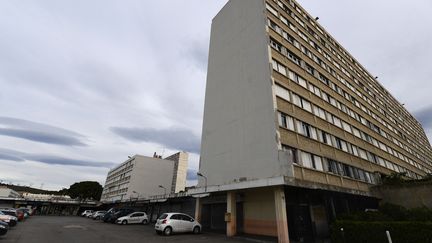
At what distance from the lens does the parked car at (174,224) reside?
61.5 feet

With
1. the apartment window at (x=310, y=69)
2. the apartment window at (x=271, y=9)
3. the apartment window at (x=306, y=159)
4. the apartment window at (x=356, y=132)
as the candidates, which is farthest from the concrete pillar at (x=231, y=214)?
the apartment window at (x=271, y=9)

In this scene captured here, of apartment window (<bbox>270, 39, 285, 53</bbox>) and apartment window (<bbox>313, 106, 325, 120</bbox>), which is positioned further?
apartment window (<bbox>313, 106, 325, 120</bbox>)

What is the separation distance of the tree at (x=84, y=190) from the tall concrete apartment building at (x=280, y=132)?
8804cm

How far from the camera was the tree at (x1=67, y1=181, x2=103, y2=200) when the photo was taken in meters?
93.8

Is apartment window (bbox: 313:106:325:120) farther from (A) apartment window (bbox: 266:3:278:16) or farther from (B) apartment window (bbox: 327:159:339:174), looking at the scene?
(A) apartment window (bbox: 266:3:278:16)

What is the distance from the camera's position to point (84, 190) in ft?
310

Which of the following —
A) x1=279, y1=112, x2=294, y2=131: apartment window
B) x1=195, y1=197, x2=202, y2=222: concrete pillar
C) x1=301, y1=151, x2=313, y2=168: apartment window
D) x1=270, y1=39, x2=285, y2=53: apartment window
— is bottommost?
x1=195, y1=197, x2=202, y2=222: concrete pillar

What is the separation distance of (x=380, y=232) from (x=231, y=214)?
10293mm

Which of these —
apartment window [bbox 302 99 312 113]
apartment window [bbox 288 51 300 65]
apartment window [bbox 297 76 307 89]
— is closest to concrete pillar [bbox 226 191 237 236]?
apartment window [bbox 302 99 312 113]

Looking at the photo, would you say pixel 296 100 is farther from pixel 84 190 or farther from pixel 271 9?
pixel 84 190

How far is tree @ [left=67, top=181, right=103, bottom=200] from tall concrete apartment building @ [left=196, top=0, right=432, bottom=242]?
8804 cm

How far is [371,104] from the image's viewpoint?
39.7 metres

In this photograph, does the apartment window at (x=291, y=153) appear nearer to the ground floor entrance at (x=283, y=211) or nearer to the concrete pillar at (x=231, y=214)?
the ground floor entrance at (x=283, y=211)

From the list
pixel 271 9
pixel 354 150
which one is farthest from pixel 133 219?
pixel 271 9
